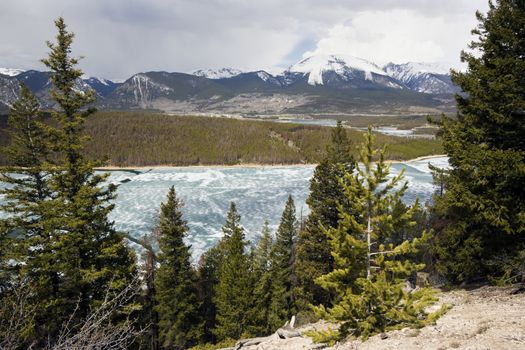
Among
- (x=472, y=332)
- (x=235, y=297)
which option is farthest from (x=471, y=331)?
(x=235, y=297)

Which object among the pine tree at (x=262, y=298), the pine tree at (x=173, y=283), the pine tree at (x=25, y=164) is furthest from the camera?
the pine tree at (x=262, y=298)

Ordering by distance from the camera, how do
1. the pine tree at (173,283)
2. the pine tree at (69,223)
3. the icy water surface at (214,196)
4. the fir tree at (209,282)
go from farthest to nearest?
the icy water surface at (214,196) → the fir tree at (209,282) → the pine tree at (173,283) → the pine tree at (69,223)

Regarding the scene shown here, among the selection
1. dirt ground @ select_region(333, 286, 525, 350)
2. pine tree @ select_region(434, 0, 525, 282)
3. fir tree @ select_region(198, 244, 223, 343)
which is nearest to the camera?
dirt ground @ select_region(333, 286, 525, 350)

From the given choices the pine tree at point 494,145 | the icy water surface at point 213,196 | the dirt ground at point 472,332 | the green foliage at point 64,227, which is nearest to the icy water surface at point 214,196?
the icy water surface at point 213,196

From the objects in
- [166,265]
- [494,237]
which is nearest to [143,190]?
[166,265]

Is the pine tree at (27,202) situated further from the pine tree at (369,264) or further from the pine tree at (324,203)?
the pine tree at (324,203)

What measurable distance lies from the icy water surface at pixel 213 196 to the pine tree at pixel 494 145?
38986 mm

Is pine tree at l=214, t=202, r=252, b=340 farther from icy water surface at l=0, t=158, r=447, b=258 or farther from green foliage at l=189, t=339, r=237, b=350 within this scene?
icy water surface at l=0, t=158, r=447, b=258

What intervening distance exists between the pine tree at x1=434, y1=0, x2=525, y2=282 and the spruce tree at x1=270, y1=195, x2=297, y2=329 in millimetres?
20744

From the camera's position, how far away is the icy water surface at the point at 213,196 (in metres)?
79.0

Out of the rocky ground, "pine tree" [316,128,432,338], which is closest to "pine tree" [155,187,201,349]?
the rocky ground

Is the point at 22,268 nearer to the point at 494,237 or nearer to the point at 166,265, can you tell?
the point at 166,265

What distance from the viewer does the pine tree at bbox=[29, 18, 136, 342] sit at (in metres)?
17.3

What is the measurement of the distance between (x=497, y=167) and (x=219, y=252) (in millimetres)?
37513
